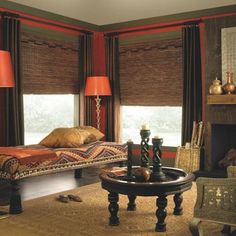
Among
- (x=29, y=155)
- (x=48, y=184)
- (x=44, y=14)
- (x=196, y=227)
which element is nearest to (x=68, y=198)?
(x=29, y=155)

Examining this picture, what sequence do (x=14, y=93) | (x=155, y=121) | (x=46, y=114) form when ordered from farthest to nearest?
(x=155, y=121) → (x=46, y=114) → (x=14, y=93)

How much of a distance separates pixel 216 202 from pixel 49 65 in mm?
4324

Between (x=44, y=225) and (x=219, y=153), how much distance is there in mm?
3173

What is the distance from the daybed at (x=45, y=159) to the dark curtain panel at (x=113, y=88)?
56.2 inches

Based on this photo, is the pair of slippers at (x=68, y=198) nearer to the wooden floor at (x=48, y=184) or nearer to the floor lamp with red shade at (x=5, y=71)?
the wooden floor at (x=48, y=184)

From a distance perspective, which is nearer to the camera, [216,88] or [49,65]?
[216,88]

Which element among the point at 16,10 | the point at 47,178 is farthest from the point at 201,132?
the point at 16,10

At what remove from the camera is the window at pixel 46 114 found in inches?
249

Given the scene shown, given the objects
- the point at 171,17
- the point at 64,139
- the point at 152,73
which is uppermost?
the point at 171,17

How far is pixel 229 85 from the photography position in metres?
5.48

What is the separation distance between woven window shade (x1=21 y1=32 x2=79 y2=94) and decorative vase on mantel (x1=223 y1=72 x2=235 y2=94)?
2648 mm

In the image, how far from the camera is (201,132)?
604cm

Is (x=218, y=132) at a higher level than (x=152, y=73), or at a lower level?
lower

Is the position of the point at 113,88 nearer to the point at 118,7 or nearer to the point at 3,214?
the point at 118,7
